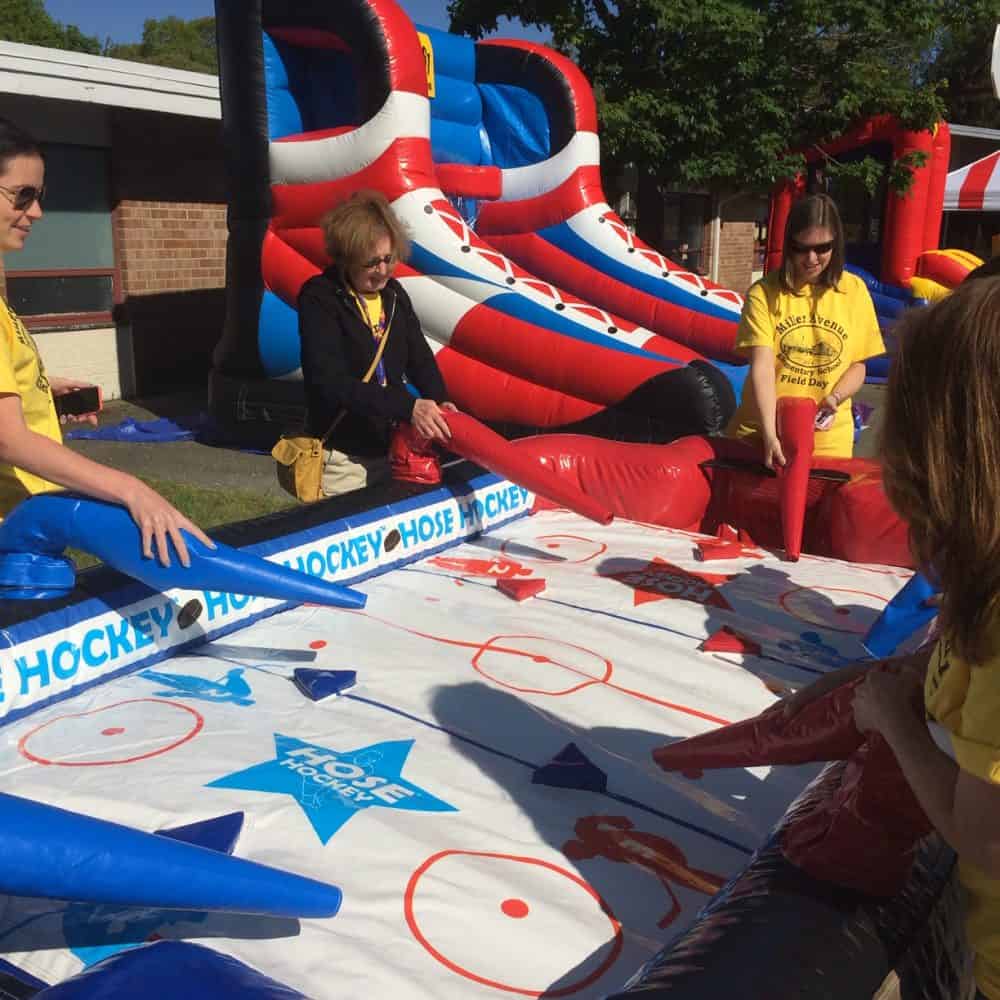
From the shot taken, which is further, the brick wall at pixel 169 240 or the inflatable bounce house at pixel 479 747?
the brick wall at pixel 169 240

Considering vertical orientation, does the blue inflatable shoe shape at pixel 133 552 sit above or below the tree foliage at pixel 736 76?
below

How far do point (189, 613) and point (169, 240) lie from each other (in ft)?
24.7

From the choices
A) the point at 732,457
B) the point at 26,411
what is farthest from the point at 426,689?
the point at 732,457

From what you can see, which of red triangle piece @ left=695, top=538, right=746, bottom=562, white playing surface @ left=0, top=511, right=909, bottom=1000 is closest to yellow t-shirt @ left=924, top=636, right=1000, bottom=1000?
white playing surface @ left=0, top=511, right=909, bottom=1000

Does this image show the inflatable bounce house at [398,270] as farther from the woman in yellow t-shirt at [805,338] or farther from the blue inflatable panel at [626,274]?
the woman in yellow t-shirt at [805,338]

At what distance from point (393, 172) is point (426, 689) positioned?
4.82 metres

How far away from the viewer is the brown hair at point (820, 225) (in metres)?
3.02

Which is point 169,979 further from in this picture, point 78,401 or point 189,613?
point 78,401

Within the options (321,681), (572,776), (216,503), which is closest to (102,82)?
(216,503)

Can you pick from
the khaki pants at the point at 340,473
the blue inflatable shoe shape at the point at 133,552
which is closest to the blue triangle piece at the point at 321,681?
the blue inflatable shoe shape at the point at 133,552

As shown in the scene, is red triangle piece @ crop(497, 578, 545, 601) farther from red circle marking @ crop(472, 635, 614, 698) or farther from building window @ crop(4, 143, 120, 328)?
building window @ crop(4, 143, 120, 328)

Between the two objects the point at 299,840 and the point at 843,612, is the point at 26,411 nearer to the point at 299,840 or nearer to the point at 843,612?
the point at 299,840

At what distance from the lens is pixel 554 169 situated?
8.19 m

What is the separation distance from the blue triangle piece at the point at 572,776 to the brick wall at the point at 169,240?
7821 millimetres
